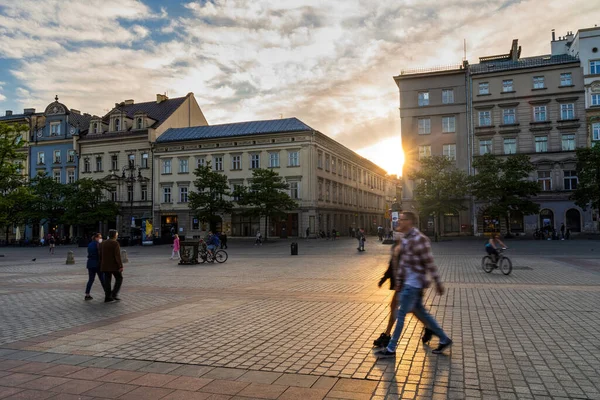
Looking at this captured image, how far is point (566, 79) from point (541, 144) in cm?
741

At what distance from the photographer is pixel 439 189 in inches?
1740

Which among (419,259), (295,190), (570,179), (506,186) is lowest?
(419,259)

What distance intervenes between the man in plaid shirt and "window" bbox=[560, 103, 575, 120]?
5130 centimetres

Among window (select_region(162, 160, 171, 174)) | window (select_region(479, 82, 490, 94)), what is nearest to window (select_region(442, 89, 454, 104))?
window (select_region(479, 82, 490, 94))

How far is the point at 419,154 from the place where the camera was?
53438 mm

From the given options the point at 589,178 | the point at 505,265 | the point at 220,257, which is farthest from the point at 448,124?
the point at 505,265

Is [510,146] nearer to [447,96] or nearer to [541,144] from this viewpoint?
[541,144]

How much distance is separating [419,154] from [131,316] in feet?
158

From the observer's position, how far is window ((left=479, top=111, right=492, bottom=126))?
5116cm

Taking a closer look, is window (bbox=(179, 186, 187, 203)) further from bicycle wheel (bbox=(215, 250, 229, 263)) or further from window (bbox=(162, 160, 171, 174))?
bicycle wheel (bbox=(215, 250, 229, 263))

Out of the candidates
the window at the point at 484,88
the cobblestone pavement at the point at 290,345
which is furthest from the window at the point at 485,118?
the cobblestone pavement at the point at 290,345

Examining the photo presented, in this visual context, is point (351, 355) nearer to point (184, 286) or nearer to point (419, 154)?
point (184, 286)

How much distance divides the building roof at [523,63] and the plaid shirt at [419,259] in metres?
51.0

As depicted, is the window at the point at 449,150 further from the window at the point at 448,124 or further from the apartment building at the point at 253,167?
the apartment building at the point at 253,167
